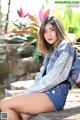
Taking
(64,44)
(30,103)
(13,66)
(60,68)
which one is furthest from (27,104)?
(13,66)

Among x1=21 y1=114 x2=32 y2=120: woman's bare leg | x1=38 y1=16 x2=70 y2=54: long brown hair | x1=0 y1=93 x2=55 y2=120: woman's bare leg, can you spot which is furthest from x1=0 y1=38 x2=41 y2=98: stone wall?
x1=0 y1=93 x2=55 y2=120: woman's bare leg

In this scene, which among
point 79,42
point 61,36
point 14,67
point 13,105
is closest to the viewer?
point 13,105

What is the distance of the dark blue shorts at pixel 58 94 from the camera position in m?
2.68

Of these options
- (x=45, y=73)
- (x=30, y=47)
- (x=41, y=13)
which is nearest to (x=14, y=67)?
(x=30, y=47)

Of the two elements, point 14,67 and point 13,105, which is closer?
point 13,105

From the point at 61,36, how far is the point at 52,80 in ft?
1.19

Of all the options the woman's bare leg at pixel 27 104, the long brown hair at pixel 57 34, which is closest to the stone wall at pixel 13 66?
the long brown hair at pixel 57 34

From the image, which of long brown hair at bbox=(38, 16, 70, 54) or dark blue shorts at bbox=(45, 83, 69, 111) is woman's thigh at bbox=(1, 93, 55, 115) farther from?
long brown hair at bbox=(38, 16, 70, 54)

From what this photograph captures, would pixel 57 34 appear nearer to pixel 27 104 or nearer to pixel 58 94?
pixel 58 94

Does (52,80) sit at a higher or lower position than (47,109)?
higher

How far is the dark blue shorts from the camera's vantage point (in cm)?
268

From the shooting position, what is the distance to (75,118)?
2666mm

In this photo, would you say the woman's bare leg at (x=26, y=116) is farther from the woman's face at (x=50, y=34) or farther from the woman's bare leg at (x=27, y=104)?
the woman's face at (x=50, y=34)

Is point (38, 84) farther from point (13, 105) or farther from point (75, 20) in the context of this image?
point (75, 20)
